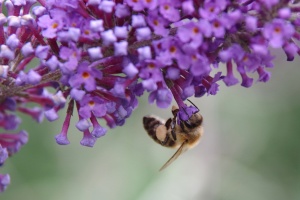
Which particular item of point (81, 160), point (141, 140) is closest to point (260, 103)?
point (141, 140)

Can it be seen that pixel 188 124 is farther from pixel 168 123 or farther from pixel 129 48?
pixel 129 48

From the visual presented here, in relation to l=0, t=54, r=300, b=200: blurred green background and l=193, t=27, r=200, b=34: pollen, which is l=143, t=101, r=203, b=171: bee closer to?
l=193, t=27, r=200, b=34: pollen

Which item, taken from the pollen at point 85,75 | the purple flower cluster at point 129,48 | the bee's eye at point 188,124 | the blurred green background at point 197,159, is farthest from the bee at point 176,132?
the blurred green background at point 197,159

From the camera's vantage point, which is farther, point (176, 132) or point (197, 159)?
point (197, 159)

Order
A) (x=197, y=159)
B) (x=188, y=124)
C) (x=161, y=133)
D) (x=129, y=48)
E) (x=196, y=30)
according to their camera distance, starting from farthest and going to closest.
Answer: (x=197, y=159), (x=161, y=133), (x=188, y=124), (x=129, y=48), (x=196, y=30)

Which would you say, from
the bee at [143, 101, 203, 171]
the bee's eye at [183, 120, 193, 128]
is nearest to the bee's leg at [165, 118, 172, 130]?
the bee at [143, 101, 203, 171]

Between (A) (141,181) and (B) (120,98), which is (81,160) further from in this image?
(B) (120,98)

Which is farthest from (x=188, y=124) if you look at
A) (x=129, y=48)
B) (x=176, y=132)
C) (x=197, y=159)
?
(x=197, y=159)
